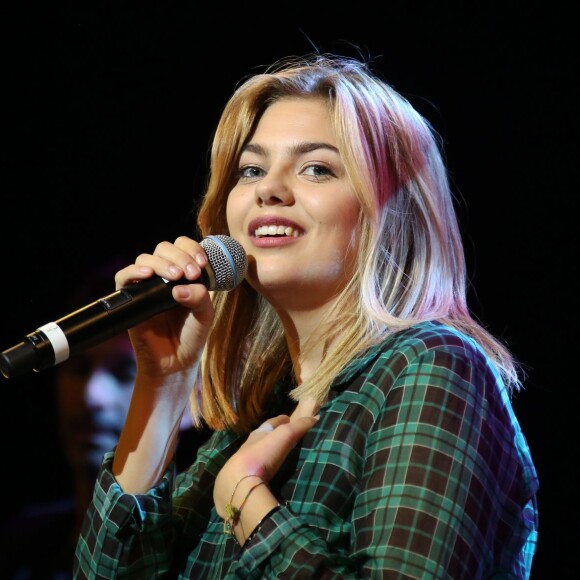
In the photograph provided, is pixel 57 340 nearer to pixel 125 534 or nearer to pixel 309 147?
pixel 125 534

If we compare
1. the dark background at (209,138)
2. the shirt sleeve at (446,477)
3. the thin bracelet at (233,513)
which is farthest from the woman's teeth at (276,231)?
the dark background at (209,138)

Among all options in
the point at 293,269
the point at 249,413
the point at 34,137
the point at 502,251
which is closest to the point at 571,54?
A: the point at 502,251

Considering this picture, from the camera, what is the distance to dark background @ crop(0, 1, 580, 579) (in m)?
2.49

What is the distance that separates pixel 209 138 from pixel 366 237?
1.50 meters

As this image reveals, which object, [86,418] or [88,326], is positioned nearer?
[88,326]

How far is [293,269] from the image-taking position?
177cm

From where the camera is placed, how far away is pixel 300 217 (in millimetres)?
1771

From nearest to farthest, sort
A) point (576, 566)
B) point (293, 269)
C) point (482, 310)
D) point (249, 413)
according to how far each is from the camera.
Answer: point (293, 269) < point (249, 413) < point (576, 566) < point (482, 310)

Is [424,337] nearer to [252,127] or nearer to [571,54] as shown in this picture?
[252,127]

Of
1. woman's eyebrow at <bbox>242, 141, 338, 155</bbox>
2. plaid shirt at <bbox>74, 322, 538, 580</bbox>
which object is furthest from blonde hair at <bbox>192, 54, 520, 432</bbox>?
plaid shirt at <bbox>74, 322, 538, 580</bbox>

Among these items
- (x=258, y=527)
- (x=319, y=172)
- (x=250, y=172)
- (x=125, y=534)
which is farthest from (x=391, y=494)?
(x=250, y=172)

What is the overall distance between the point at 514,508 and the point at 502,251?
53.5 inches

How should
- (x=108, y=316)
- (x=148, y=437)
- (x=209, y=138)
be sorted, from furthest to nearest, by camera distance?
(x=209, y=138) → (x=148, y=437) → (x=108, y=316)

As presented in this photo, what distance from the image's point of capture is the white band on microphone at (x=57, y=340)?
4.21 feet
